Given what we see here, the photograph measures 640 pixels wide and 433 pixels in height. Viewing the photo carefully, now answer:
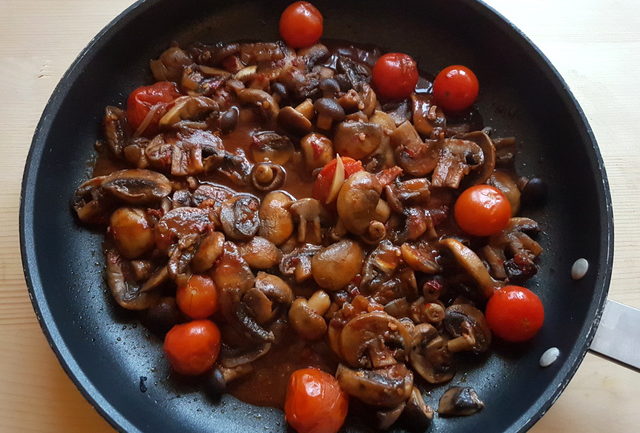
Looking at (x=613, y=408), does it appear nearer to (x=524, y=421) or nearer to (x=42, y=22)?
(x=524, y=421)

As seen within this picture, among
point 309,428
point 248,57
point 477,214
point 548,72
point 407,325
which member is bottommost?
point 309,428

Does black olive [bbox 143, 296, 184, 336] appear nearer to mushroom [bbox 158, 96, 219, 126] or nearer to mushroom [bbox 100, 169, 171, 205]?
mushroom [bbox 100, 169, 171, 205]

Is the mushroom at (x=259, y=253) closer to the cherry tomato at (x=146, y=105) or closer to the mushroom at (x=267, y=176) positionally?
the mushroom at (x=267, y=176)

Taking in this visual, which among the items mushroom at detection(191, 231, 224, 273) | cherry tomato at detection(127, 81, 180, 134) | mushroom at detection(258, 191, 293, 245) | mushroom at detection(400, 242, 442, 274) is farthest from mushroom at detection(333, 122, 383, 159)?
cherry tomato at detection(127, 81, 180, 134)

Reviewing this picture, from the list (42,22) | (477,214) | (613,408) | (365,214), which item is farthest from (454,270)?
(42,22)

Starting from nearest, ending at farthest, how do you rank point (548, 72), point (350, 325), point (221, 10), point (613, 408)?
point (350, 325) → point (613, 408) → point (548, 72) → point (221, 10)

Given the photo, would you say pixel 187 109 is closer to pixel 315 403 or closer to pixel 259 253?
pixel 259 253

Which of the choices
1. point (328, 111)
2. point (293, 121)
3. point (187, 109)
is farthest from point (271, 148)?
point (187, 109)

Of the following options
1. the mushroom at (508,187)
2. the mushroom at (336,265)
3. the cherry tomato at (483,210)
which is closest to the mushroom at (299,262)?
the mushroom at (336,265)
